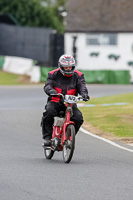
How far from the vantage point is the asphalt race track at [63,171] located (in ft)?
25.0

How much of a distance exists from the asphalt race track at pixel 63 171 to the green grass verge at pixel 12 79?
90.2ft

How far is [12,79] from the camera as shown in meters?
44.5

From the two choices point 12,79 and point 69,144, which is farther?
point 12,79

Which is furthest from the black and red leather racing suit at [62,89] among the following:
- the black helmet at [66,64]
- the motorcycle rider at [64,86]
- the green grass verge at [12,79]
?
the green grass verge at [12,79]

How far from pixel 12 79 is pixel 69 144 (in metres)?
34.6

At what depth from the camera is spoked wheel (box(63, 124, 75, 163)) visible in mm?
10125

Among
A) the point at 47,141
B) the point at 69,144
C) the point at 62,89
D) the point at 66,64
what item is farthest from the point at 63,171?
the point at 66,64

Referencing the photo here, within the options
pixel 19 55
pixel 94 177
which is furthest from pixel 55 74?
pixel 19 55

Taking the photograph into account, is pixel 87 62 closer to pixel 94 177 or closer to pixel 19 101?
pixel 19 101

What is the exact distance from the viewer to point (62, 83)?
10.8 metres

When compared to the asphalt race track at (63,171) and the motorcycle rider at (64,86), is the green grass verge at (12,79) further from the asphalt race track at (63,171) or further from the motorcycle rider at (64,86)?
the motorcycle rider at (64,86)

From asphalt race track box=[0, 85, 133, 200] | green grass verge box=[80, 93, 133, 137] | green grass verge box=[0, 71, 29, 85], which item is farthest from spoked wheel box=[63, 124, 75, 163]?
green grass verge box=[0, 71, 29, 85]

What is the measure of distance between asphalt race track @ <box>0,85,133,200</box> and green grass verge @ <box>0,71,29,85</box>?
27.5m

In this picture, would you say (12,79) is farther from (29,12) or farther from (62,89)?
(62,89)
